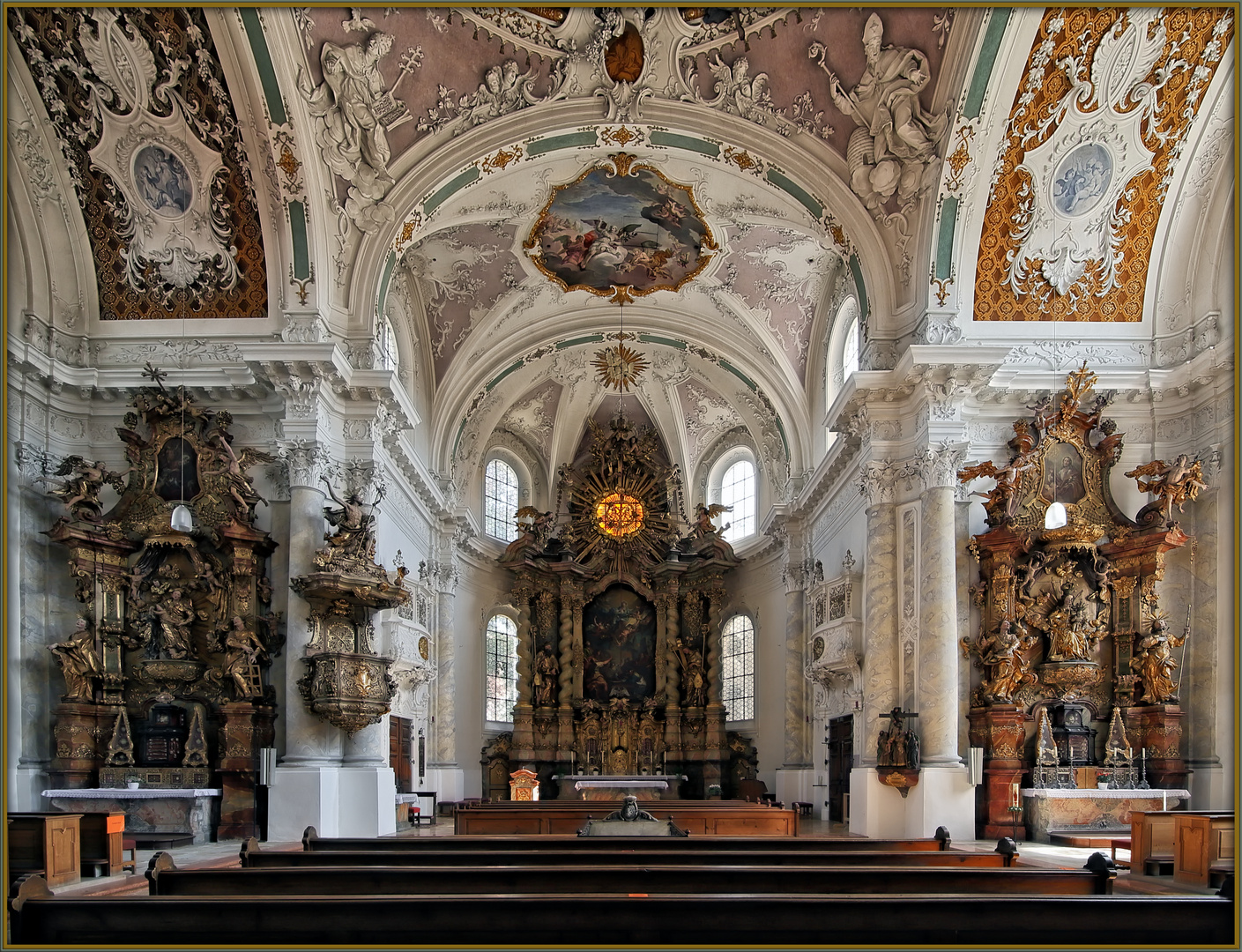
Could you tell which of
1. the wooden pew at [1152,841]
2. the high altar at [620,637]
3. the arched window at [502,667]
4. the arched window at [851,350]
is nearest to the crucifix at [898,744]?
the wooden pew at [1152,841]

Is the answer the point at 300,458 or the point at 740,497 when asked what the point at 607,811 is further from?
the point at 740,497

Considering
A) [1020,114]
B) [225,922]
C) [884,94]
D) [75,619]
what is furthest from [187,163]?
[225,922]

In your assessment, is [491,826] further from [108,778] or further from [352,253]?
[352,253]

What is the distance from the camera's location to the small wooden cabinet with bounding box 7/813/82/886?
34.1 ft

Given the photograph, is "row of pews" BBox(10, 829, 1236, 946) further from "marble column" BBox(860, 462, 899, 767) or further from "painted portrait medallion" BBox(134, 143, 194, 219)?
"painted portrait medallion" BBox(134, 143, 194, 219)

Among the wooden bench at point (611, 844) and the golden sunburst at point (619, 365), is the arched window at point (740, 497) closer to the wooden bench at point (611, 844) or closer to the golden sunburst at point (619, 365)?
the golden sunburst at point (619, 365)

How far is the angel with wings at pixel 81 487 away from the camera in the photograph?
50.5ft

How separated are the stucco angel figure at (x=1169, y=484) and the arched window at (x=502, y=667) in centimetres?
1733

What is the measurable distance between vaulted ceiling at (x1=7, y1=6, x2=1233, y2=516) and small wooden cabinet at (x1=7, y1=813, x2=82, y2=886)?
821 cm

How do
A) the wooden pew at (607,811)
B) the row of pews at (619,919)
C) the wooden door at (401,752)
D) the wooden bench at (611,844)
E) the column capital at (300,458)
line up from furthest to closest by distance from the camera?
the wooden door at (401,752), the wooden pew at (607,811), the column capital at (300,458), the wooden bench at (611,844), the row of pews at (619,919)

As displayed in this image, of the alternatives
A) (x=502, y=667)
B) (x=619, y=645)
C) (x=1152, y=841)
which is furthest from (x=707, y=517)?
(x=1152, y=841)

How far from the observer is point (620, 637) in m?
29.5

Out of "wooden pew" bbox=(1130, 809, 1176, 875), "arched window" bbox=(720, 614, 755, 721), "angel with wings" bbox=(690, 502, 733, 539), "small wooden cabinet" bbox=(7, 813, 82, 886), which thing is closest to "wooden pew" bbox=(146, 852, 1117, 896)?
"small wooden cabinet" bbox=(7, 813, 82, 886)

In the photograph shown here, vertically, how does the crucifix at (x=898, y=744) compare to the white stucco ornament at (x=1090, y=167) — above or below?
below
